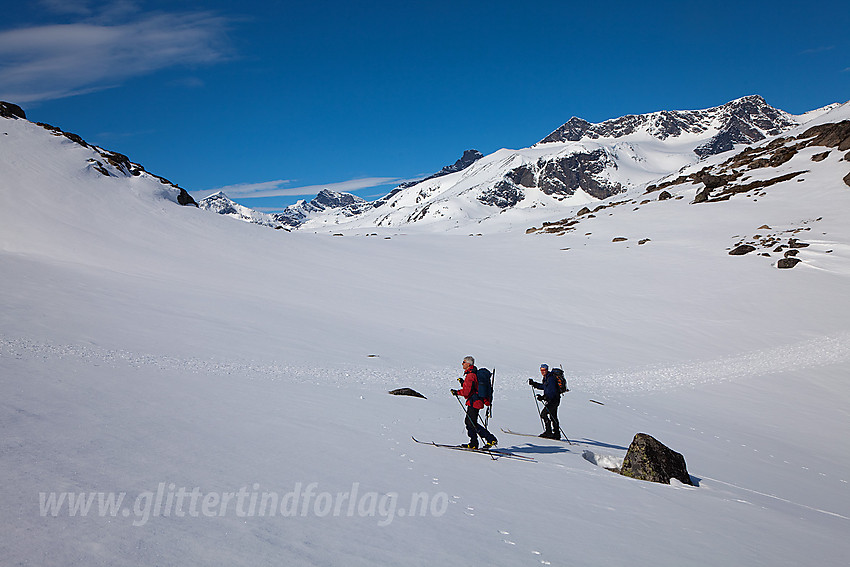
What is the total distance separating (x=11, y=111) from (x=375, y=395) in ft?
173

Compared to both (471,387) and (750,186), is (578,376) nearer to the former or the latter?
(471,387)

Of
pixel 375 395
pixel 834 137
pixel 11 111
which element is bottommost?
pixel 375 395

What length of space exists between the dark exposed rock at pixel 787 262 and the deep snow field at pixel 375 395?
0.69 metres

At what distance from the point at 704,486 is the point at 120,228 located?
40.5m

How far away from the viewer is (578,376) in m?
21.4

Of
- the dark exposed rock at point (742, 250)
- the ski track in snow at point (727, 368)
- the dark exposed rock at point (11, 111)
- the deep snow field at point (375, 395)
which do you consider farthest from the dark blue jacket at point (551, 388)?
the dark exposed rock at point (11, 111)

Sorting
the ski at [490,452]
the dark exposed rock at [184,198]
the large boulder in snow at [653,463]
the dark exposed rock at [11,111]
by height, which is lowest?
the ski at [490,452]

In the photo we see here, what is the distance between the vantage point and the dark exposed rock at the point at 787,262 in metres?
35.4

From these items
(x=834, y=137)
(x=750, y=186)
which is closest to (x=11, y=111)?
(x=750, y=186)

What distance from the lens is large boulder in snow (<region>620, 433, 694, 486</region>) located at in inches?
396

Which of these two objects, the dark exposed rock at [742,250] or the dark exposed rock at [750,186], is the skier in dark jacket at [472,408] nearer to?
the dark exposed rock at [742,250]

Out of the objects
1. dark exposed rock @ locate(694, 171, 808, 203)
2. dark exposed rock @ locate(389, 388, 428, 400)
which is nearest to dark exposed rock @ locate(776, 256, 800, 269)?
dark exposed rock @ locate(694, 171, 808, 203)

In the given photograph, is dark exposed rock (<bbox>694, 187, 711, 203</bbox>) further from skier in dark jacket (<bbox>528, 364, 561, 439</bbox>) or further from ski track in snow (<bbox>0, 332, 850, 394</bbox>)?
skier in dark jacket (<bbox>528, 364, 561, 439</bbox>)

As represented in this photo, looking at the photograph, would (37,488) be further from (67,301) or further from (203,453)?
(67,301)
